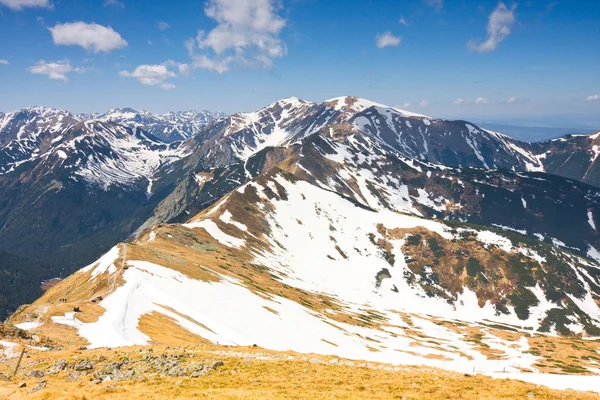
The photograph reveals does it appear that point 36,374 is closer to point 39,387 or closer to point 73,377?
point 73,377

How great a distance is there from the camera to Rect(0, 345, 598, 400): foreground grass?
24.1 m

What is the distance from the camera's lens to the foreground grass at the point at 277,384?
79.0 feet

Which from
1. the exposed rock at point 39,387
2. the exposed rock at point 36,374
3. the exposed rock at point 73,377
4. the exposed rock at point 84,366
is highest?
the exposed rock at point 39,387

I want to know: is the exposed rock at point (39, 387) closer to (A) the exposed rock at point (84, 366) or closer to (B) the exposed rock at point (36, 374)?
(B) the exposed rock at point (36, 374)

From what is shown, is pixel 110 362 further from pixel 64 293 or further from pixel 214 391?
pixel 64 293

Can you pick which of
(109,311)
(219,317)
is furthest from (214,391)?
(219,317)

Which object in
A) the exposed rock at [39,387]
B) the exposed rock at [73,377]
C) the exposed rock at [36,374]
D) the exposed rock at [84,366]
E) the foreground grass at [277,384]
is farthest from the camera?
the exposed rock at [84,366]

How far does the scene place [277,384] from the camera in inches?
1083

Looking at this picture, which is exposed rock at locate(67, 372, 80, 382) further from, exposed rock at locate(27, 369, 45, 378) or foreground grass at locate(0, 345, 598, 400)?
exposed rock at locate(27, 369, 45, 378)

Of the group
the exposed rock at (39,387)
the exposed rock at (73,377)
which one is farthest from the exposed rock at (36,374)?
the exposed rock at (39,387)

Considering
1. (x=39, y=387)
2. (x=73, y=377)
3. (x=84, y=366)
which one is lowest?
(x=84, y=366)

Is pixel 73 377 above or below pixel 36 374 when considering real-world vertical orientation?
above

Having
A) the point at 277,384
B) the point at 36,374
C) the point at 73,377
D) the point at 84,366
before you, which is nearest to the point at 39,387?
the point at 73,377

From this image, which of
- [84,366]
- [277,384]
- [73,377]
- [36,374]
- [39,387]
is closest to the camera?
[39,387]
